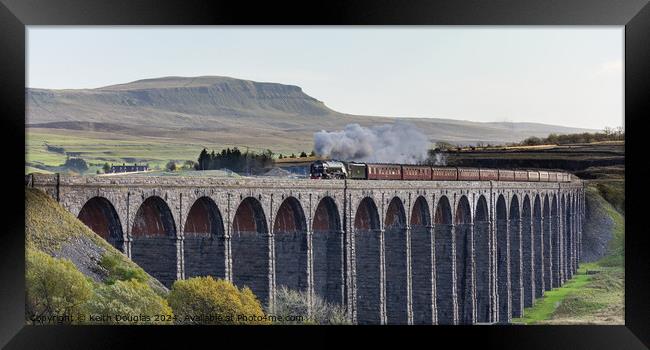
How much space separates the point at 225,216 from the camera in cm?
3044

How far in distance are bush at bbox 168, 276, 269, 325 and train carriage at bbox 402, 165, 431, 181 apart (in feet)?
65.5

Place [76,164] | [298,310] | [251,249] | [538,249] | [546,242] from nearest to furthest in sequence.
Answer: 1. [251,249]
2. [298,310]
3. [538,249]
4. [546,242]
5. [76,164]

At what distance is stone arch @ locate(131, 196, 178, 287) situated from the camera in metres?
A: 28.0

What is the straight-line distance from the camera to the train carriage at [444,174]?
4975 centimetres

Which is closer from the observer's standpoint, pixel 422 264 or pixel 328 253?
pixel 328 253

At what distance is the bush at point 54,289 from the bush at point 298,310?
963 centimetres

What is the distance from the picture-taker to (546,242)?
65.0 m

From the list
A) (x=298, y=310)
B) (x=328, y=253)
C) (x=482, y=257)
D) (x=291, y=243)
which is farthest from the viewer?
(x=482, y=257)

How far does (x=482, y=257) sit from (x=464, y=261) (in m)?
2.62

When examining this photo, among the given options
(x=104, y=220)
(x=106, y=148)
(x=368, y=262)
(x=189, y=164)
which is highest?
(x=106, y=148)

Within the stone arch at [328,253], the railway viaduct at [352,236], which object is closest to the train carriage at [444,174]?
the railway viaduct at [352,236]

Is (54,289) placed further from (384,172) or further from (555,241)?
(555,241)

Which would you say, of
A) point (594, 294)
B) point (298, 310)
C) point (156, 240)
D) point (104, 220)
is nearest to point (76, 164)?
point (594, 294)

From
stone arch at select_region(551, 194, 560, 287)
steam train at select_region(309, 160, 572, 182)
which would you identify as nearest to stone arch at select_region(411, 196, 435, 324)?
steam train at select_region(309, 160, 572, 182)
